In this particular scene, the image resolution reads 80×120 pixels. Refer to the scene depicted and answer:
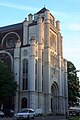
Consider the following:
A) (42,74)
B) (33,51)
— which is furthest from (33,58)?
(42,74)

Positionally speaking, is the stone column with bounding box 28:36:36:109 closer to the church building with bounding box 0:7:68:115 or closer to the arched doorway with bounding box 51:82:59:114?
the church building with bounding box 0:7:68:115

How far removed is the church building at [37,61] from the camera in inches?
2849

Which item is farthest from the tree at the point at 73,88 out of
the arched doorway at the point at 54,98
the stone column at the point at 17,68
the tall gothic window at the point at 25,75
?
the stone column at the point at 17,68

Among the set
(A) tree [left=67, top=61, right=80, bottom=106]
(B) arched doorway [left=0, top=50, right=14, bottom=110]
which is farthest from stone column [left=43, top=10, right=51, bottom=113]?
(A) tree [left=67, top=61, right=80, bottom=106]

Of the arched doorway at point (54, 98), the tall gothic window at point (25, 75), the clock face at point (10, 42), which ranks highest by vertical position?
the clock face at point (10, 42)

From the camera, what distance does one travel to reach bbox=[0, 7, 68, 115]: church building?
72.4 metres

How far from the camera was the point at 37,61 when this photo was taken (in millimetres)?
75625

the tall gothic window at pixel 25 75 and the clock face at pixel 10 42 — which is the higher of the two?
the clock face at pixel 10 42

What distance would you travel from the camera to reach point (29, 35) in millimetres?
82062

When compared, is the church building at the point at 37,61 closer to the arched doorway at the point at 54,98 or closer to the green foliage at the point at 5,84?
the arched doorway at the point at 54,98

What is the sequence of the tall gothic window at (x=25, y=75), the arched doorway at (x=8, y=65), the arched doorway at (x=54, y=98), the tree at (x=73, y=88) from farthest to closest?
the tree at (x=73, y=88) < the arched doorway at (x=54, y=98) < the tall gothic window at (x=25, y=75) < the arched doorway at (x=8, y=65)

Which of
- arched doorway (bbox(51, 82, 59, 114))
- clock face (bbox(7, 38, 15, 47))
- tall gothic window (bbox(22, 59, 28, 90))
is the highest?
clock face (bbox(7, 38, 15, 47))

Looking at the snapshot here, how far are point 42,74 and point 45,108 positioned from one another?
9.26 meters

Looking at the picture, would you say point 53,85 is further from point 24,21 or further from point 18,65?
point 24,21
